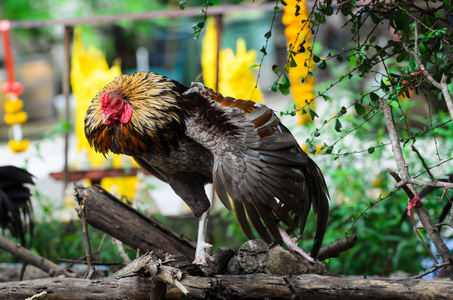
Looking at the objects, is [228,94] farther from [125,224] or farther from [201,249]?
[201,249]

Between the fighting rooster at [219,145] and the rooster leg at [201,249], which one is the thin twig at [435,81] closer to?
the fighting rooster at [219,145]

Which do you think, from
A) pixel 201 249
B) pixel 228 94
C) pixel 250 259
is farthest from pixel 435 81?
pixel 228 94

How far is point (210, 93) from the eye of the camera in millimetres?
2105

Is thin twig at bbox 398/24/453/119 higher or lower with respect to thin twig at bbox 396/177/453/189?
higher

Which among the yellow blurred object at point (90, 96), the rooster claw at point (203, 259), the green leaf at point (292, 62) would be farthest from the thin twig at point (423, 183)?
the yellow blurred object at point (90, 96)

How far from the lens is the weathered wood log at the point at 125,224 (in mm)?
2332

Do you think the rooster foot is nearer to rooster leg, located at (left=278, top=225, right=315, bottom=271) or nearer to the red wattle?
rooster leg, located at (left=278, top=225, right=315, bottom=271)

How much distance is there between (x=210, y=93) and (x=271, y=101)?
7158mm

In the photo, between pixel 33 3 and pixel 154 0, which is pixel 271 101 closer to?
pixel 154 0

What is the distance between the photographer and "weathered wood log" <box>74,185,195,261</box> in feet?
7.65

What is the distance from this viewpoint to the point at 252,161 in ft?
6.27

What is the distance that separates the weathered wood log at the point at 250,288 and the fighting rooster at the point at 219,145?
0.56 feet

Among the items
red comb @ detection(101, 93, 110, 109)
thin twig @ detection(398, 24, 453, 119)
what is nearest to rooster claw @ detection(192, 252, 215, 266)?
red comb @ detection(101, 93, 110, 109)

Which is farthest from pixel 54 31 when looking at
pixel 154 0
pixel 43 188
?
pixel 43 188
